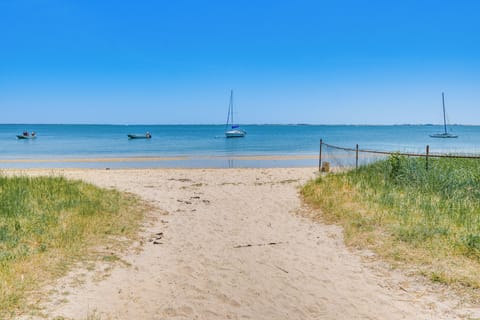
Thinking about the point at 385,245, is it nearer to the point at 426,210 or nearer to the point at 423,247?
the point at 423,247

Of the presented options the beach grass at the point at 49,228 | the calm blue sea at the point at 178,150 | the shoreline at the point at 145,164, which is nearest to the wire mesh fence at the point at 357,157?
the shoreline at the point at 145,164

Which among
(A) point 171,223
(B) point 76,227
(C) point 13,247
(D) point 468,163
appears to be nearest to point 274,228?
(A) point 171,223

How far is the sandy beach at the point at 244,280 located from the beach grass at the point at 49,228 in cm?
40

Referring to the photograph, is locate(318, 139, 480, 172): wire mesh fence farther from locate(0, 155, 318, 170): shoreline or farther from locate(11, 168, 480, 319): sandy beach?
locate(0, 155, 318, 170): shoreline

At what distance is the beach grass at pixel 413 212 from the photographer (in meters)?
6.34

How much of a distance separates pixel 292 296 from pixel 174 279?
2.00 metres

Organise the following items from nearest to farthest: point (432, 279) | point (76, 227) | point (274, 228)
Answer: point (432, 279), point (76, 227), point (274, 228)

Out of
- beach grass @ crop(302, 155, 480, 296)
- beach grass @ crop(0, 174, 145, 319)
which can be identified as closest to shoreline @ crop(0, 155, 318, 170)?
beach grass @ crop(302, 155, 480, 296)

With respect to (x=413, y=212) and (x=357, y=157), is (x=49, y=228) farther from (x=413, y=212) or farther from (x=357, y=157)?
(x=357, y=157)

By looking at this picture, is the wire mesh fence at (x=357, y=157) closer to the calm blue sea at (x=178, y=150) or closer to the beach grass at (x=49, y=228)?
the calm blue sea at (x=178, y=150)

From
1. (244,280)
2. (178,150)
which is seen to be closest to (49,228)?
(244,280)

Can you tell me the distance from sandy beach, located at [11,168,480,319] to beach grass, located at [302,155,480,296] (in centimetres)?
50

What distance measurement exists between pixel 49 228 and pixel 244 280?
4.42m

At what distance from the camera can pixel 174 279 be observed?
233 inches
